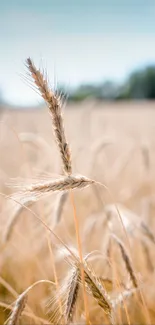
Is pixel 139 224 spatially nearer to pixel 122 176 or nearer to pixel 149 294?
pixel 149 294

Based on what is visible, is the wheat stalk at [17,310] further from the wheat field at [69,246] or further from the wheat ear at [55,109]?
the wheat ear at [55,109]

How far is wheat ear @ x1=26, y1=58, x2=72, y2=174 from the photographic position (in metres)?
0.91

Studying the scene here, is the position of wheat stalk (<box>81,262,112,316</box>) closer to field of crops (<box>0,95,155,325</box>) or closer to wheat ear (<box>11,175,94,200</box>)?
field of crops (<box>0,95,155,325</box>)

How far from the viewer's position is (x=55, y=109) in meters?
0.92

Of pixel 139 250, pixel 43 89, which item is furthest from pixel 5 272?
pixel 43 89

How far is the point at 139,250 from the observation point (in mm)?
2525

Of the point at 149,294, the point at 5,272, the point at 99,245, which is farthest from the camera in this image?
the point at 99,245

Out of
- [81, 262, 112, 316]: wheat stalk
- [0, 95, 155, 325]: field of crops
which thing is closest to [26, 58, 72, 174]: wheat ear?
[0, 95, 155, 325]: field of crops

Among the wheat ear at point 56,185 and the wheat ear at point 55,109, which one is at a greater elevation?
the wheat ear at point 55,109

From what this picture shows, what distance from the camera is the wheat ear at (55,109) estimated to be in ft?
2.99

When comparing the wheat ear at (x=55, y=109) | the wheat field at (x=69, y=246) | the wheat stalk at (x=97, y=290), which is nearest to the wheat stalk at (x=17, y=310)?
the wheat field at (x=69, y=246)

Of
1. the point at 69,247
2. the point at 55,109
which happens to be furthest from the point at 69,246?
the point at 55,109

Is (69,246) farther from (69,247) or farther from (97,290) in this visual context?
(97,290)

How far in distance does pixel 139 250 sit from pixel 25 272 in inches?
24.4
